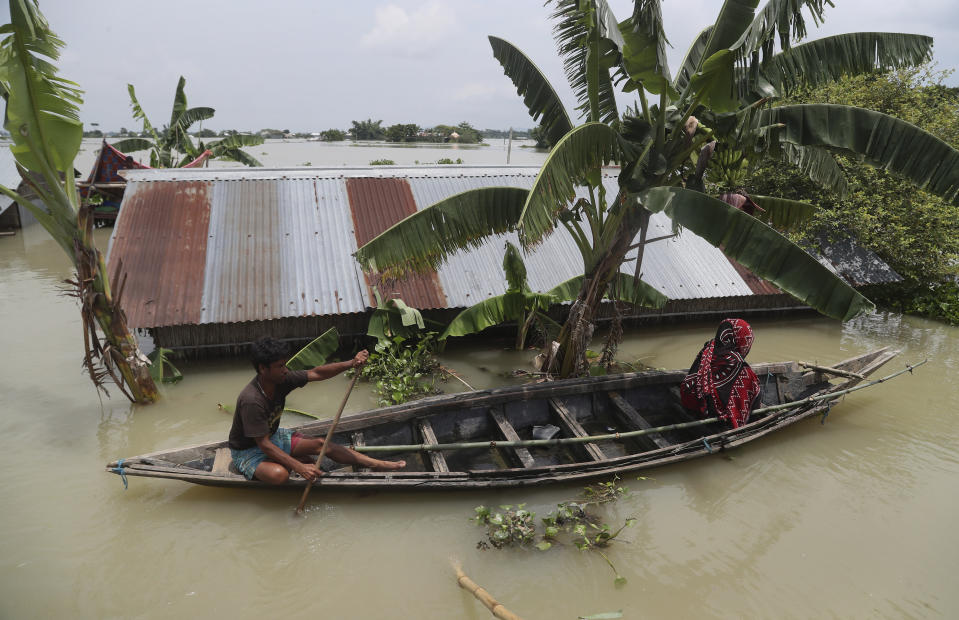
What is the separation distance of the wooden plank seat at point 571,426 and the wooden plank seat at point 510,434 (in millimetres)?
521

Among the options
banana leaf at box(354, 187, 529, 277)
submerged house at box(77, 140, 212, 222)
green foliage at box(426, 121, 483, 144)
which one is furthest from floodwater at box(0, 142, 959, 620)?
green foliage at box(426, 121, 483, 144)

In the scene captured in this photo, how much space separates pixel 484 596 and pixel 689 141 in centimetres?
464

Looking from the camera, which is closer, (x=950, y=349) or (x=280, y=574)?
(x=280, y=574)

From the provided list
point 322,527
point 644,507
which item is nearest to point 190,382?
point 322,527

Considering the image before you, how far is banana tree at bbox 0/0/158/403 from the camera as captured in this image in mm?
4695

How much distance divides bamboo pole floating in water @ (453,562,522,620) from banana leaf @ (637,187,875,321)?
343cm

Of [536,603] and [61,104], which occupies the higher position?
[61,104]

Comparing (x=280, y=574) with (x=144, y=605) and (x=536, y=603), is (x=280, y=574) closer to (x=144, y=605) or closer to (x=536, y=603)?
(x=144, y=605)

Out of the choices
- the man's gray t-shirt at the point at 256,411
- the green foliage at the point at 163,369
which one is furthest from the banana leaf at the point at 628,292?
the green foliage at the point at 163,369

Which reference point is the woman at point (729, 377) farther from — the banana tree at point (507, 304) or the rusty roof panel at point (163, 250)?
the rusty roof panel at point (163, 250)

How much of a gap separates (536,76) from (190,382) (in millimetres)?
6017

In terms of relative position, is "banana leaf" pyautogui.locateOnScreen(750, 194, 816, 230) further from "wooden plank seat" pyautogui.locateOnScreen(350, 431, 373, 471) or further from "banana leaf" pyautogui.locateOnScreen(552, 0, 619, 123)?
"wooden plank seat" pyautogui.locateOnScreen(350, 431, 373, 471)

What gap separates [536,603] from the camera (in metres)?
3.94

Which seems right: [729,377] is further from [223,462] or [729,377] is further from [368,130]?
[368,130]
